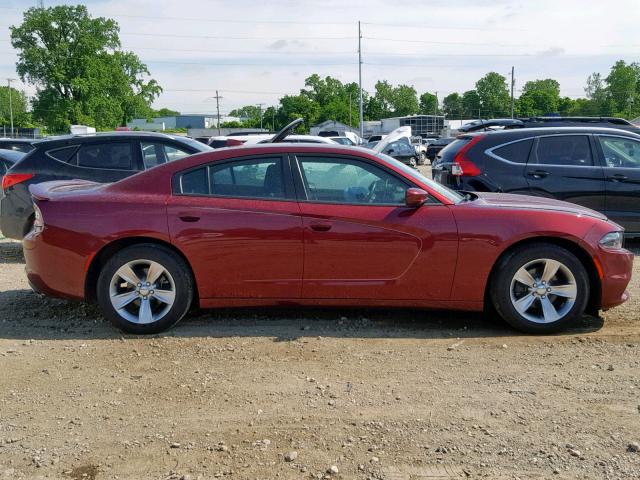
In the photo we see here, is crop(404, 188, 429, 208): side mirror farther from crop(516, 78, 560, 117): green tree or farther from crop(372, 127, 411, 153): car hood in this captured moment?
crop(516, 78, 560, 117): green tree

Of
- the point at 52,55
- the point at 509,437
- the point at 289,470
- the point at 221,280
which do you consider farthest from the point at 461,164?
the point at 52,55

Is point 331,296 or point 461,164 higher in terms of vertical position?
point 461,164

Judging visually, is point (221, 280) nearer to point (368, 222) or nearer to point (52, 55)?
point (368, 222)

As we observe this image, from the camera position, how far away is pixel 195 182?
5.29 metres

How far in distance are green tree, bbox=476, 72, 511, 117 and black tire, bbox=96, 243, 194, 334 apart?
133 metres

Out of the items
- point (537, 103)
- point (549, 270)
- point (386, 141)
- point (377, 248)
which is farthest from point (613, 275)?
point (537, 103)

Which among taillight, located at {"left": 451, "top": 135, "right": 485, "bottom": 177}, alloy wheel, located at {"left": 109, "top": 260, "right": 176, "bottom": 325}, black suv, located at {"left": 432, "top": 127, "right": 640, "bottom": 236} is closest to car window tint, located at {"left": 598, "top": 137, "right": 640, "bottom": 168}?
black suv, located at {"left": 432, "top": 127, "right": 640, "bottom": 236}

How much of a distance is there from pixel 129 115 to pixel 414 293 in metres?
83.7

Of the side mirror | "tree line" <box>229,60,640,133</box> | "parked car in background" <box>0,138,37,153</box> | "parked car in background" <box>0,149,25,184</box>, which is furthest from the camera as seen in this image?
"tree line" <box>229,60,640,133</box>

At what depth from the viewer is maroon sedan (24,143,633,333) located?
5.04 meters

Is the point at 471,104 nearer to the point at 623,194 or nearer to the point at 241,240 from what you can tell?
the point at 623,194

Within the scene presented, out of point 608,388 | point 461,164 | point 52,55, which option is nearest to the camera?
point 608,388

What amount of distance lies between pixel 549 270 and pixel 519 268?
0.80ft

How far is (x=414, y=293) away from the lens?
5082 mm
